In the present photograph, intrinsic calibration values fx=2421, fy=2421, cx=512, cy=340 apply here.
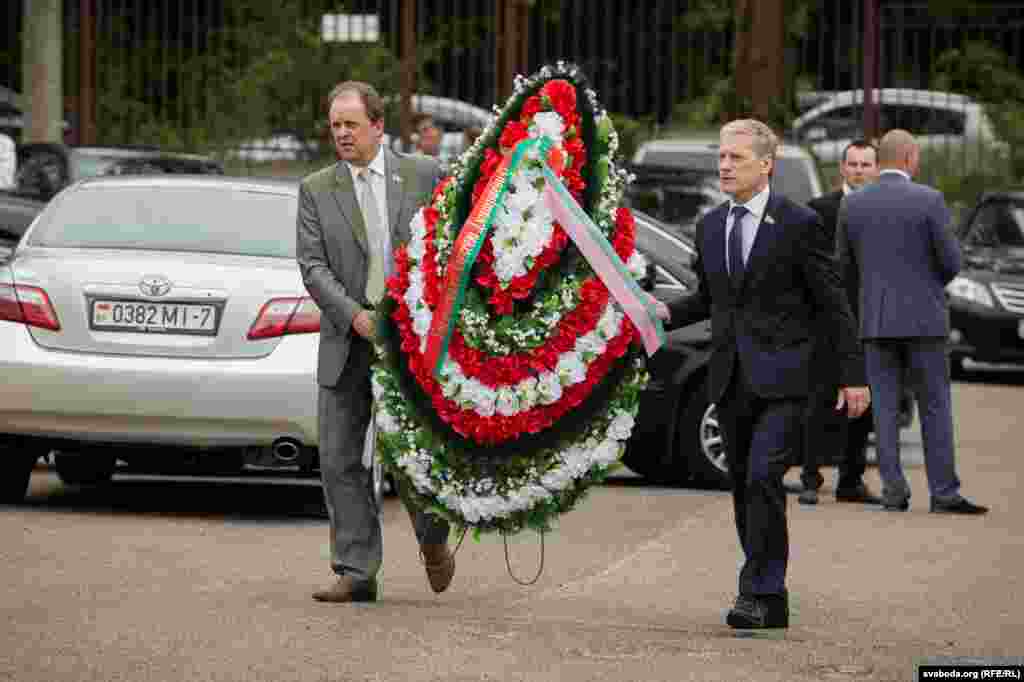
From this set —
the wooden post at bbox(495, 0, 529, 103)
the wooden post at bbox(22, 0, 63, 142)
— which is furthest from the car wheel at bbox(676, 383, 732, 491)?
the wooden post at bbox(22, 0, 63, 142)

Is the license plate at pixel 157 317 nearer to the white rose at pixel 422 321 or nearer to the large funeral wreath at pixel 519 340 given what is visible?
the large funeral wreath at pixel 519 340

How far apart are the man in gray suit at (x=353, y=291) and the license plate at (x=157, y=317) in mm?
1983

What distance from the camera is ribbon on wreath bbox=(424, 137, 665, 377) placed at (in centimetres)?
825

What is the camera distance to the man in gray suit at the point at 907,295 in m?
12.1

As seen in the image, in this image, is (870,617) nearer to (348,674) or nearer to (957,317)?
(348,674)

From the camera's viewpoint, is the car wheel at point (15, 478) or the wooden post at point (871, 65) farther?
the wooden post at point (871, 65)

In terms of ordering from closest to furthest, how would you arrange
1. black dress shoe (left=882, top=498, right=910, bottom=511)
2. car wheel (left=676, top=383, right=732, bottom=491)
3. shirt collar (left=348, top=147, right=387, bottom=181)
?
shirt collar (left=348, top=147, right=387, bottom=181) < black dress shoe (left=882, top=498, right=910, bottom=511) < car wheel (left=676, top=383, right=732, bottom=491)

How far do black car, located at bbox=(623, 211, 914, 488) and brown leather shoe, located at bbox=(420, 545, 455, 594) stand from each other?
4117 millimetres

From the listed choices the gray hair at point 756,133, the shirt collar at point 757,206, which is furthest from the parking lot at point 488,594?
the gray hair at point 756,133

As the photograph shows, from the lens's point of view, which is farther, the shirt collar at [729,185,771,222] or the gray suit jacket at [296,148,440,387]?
the gray suit jacket at [296,148,440,387]

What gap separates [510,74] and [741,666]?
19.5 m

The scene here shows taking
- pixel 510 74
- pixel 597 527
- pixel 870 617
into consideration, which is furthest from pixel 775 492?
pixel 510 74

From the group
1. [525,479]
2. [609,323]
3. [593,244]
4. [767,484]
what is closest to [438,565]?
[525,479]

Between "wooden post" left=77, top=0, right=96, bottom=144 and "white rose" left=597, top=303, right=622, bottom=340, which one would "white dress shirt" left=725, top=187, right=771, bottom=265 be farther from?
"wooden post" left=77, top=0, right=96, bottom=144
